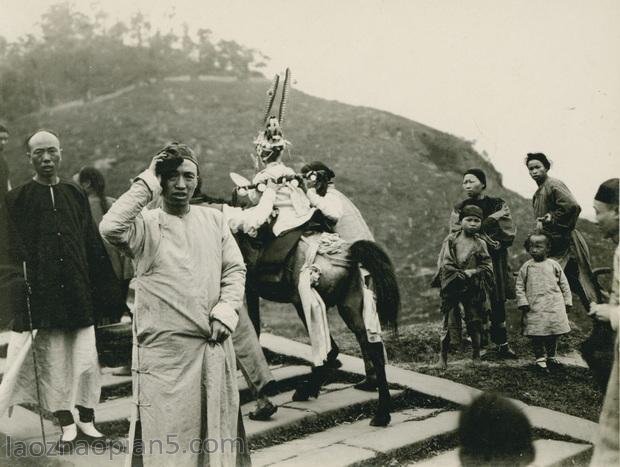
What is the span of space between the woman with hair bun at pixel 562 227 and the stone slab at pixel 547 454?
71.9 inches

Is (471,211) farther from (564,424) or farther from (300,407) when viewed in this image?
(300,407)

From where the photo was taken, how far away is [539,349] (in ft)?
19.0

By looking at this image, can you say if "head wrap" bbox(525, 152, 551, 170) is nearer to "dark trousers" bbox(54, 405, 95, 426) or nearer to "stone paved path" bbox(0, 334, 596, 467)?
"stone paved path" bbox(0, 334, 596, 467)

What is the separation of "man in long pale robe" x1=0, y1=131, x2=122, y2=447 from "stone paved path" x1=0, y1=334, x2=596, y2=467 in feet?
1.05

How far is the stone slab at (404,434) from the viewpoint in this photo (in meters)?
4.36

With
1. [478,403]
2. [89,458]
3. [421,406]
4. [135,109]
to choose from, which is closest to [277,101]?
[421,406]

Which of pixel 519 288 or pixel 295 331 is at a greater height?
pixel 519 288

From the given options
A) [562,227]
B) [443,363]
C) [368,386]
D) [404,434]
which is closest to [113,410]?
[368,386]

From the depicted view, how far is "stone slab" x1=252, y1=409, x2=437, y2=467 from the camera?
425cm

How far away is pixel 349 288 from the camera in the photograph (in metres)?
4.90

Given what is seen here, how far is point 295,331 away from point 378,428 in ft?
13.0

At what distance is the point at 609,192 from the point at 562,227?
269 cm

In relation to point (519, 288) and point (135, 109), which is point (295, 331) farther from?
point (135, 109)

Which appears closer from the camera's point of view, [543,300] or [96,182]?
[543,300]
